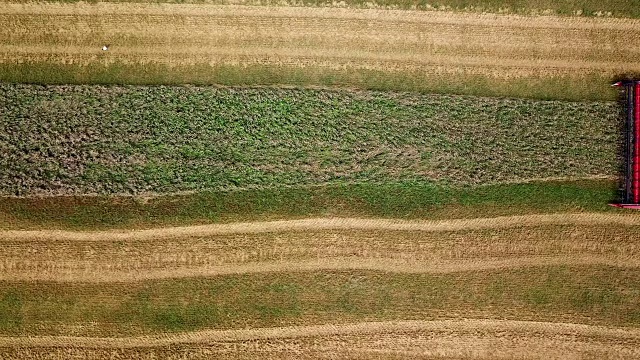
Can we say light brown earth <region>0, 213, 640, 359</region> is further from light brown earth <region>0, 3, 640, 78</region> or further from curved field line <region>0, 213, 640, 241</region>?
light brown earth <region>0, 3, 640, 78</region>

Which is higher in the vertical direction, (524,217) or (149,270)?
(524,217)

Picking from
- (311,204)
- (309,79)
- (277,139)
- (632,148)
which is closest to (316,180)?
(311,204)

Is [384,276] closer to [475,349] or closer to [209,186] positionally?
[475,349]

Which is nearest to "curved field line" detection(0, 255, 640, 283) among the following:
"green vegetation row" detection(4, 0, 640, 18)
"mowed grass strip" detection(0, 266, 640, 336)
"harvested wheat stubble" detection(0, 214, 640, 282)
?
"harvested wheat stubble" detection(0, 214, 640, 282)

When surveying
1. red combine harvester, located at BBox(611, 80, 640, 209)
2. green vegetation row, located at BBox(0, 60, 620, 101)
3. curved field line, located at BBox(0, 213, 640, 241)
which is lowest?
curved field line, located at BBox(0, 213, 640, 241)

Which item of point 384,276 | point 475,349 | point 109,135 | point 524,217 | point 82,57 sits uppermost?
point 82,57

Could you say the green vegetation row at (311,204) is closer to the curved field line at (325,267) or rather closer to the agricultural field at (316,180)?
the agricultural field at (316,180)

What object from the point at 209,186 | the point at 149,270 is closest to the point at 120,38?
the point at 209,186
